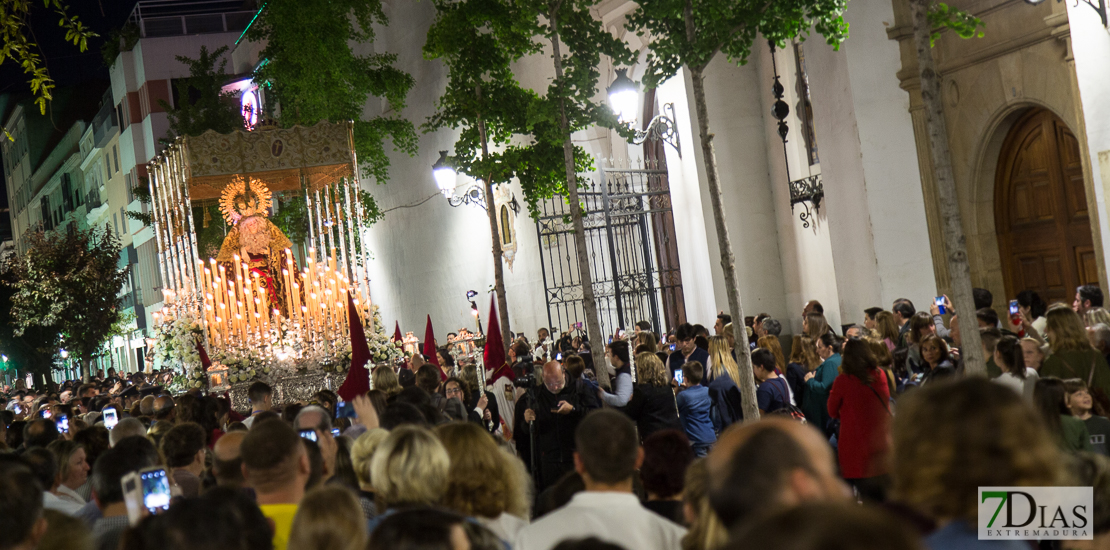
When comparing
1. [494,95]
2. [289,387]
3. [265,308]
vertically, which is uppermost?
[494,95]

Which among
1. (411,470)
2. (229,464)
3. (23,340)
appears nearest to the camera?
(411,470)

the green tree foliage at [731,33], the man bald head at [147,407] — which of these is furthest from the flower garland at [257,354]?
the green tree foliage at [731,33]

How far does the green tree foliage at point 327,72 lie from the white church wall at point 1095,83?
15.9 m

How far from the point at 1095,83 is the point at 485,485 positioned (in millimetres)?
8915

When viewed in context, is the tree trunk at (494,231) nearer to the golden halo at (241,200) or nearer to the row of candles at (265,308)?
the row of candles at (265,308)

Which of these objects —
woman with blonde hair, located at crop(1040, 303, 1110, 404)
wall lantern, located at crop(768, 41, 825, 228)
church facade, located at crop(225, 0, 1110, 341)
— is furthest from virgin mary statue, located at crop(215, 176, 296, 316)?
woman with blonde hair, located at crop(1040, 303, 1110, 404)

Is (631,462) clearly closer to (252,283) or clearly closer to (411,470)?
(411,470)

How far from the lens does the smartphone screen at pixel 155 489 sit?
5.00 meters

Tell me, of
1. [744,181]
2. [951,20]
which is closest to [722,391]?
[951,20]

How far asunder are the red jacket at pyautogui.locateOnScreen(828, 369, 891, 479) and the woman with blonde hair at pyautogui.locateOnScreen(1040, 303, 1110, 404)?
1.15 meters

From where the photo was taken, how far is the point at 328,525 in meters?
3.38

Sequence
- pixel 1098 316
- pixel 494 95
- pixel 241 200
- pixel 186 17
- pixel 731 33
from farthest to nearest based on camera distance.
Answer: pixel 186 17
pixel 241 200
pixel 494 95
pixel 731 33
pixel 1098 316

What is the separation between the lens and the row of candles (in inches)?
678

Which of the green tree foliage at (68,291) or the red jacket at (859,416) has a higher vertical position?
the green tree foliage at (68,291)
